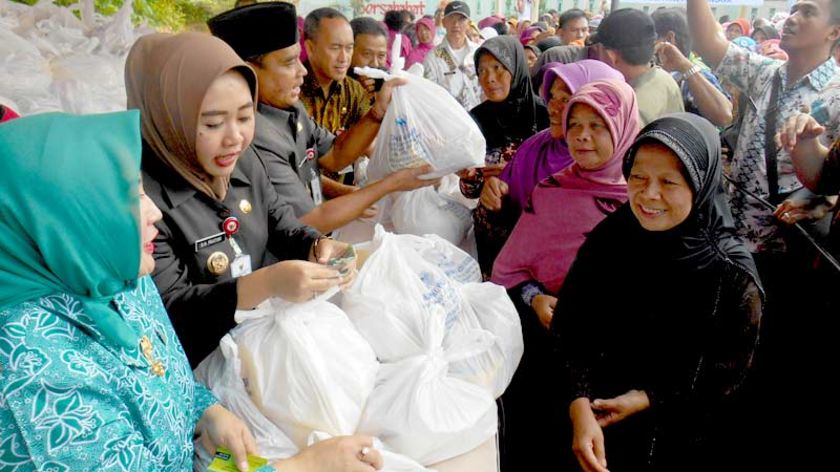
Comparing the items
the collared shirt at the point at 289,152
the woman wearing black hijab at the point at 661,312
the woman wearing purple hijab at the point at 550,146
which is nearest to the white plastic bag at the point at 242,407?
the collared shirt at the point at 289,152

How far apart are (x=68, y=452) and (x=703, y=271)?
4.61 ft

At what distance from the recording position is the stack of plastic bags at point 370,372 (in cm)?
119

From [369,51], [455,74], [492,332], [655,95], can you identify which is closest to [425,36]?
[455,74]

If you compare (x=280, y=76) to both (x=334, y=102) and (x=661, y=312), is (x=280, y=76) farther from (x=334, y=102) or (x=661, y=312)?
(x=661, y=312)

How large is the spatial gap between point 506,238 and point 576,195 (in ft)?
1.62

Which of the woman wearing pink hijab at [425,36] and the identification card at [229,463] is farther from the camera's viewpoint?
the woman wearing pink hijab at [425,36]

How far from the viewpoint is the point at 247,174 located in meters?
1.54

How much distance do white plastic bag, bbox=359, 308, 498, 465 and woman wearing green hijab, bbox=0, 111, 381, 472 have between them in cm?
52

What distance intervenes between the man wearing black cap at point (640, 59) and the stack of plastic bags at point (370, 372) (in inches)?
64.9

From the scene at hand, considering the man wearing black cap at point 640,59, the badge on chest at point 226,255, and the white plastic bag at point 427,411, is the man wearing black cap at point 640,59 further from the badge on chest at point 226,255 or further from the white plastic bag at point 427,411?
the badge on chest at point 226,255

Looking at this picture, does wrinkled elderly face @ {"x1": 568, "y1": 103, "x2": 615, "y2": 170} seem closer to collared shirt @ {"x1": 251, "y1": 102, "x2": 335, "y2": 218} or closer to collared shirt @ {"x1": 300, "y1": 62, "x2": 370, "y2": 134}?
collared shirt @ {"x1": 251, "y1": 102, "x2": 335, "y2": 218}

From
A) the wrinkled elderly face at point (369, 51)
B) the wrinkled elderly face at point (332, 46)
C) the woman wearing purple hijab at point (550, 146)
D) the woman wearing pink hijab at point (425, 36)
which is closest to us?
the woman wearing purple hijab at point (550, 146)

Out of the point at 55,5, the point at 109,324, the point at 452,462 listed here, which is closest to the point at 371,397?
the point at 452,462

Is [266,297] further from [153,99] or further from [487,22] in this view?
[487,22]
